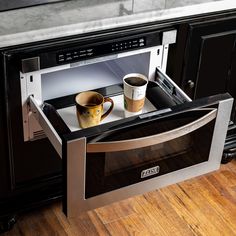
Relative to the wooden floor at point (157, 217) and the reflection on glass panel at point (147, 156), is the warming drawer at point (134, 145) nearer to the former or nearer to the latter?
the reflection on glass panel at point (147, 156)

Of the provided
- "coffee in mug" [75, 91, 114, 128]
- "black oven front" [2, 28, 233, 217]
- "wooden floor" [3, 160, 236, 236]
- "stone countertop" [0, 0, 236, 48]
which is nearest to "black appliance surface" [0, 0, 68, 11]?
"stone countertop" [0, 0, 236, 48]

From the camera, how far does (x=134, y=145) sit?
139 centimetres

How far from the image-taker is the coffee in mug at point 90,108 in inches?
58.5

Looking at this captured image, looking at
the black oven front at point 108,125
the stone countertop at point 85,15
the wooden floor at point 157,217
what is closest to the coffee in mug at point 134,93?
the black oven front at point 108,125

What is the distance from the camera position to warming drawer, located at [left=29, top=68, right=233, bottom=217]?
134 cm

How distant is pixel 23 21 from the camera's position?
59.1 inches

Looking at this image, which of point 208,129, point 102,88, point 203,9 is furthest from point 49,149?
point 203,9

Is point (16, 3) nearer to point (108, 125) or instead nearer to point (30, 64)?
point (30, 64)

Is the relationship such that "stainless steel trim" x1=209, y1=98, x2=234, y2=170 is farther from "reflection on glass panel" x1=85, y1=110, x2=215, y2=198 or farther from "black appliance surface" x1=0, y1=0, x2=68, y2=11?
"black appliance surface" x1=0, y1=0, x2=68, y2=11

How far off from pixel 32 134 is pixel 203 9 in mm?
627

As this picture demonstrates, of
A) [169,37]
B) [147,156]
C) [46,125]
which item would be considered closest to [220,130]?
[147,156]

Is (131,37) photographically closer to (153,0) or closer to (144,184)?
(153,0)

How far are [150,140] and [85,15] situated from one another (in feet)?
1.37

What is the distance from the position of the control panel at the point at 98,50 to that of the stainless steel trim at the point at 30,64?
2.5 inches
